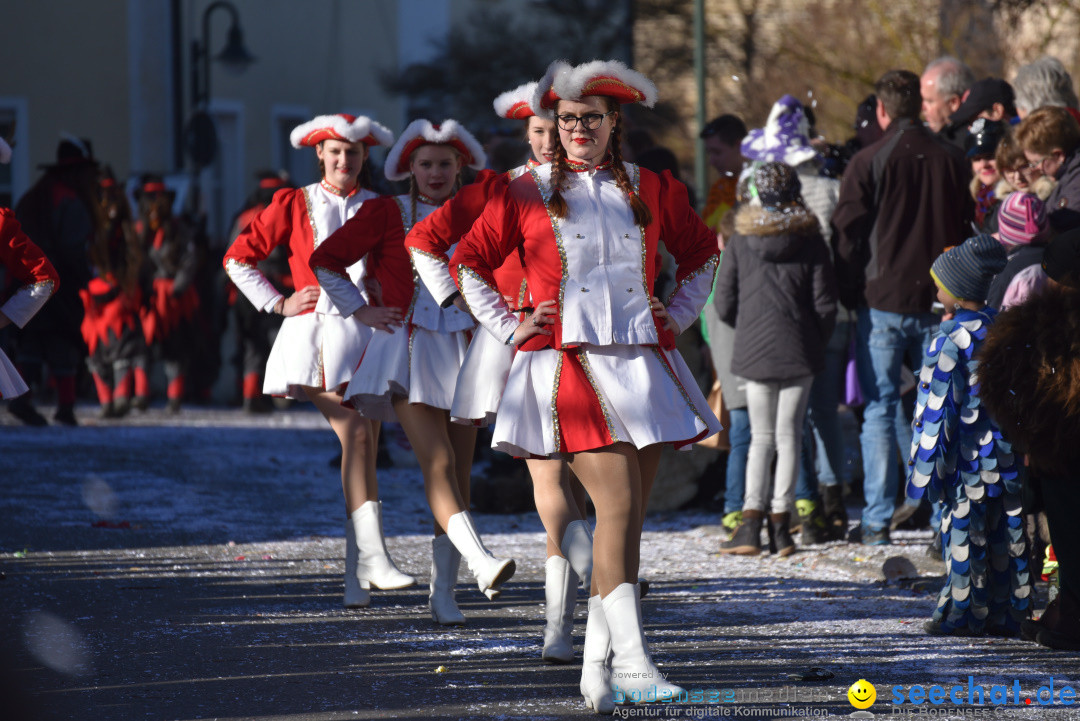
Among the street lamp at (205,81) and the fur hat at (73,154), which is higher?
the street lamp at (205,81)

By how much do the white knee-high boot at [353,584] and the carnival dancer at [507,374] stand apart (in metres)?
1.12

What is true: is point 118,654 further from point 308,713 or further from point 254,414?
point 254,414

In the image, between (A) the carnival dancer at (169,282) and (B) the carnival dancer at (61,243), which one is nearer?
(B) the carnival dancer at (61,243)

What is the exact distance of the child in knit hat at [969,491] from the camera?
5969 millimetres

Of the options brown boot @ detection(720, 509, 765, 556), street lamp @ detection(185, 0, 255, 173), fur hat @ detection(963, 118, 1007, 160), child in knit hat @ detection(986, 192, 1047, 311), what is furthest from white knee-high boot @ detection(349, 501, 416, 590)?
street lamp @ detection(185, 0, 255, 173)

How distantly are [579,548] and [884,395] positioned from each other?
334cm

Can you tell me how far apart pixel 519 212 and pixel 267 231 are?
2.13 m

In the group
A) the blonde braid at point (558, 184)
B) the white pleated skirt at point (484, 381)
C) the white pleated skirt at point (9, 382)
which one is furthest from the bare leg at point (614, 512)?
the white pleated skirt at point (9, 382)

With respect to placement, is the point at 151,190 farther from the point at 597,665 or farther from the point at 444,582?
the point at 597,665

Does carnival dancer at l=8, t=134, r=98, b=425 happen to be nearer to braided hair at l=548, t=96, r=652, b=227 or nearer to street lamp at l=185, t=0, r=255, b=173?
street lamp at l=185, t=0, r=255, b=173

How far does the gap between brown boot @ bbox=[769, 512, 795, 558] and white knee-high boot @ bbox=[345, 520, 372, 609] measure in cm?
230

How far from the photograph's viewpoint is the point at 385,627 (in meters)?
6.20

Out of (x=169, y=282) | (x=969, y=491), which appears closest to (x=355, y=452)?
(x=969, y=491)

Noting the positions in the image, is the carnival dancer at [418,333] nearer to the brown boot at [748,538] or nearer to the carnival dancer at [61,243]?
the brown boot at [748,538]
